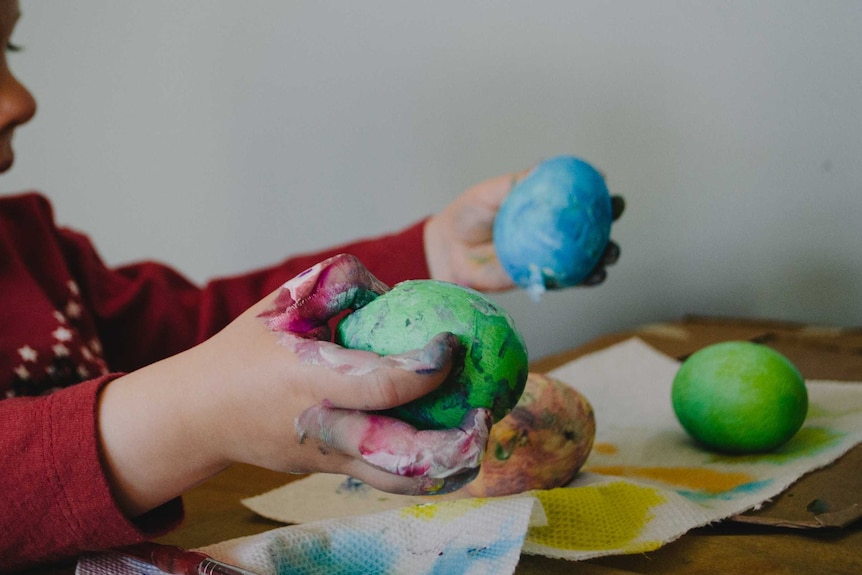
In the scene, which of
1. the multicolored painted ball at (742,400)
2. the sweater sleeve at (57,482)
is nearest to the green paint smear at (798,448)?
the multicolored painted ball at (742,400)

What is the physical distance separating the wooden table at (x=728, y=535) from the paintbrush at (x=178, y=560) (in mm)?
87

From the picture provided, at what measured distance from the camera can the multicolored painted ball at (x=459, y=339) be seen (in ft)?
1.78

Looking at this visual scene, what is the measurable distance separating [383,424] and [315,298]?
101 millimetres

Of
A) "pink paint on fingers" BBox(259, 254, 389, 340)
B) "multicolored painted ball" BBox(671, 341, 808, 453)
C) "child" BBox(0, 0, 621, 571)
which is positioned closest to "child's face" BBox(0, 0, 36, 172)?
"child" BBox(0, 0, 621, 571)

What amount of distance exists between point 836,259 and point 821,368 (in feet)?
0.84

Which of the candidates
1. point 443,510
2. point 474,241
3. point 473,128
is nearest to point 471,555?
point 443,510

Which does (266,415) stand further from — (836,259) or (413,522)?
(836,259)

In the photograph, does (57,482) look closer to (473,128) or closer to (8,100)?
(8,100)

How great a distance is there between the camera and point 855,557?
590 mm

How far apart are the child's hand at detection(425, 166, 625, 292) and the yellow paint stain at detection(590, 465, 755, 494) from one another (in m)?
0.24

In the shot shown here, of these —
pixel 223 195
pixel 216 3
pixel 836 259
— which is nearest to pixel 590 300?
pixel 836 259

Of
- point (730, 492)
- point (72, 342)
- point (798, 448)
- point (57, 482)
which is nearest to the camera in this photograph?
point (57, 482)

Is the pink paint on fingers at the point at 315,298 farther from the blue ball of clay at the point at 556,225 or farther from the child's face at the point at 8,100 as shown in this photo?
the child's face at the point at 8,100

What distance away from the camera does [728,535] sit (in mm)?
649
